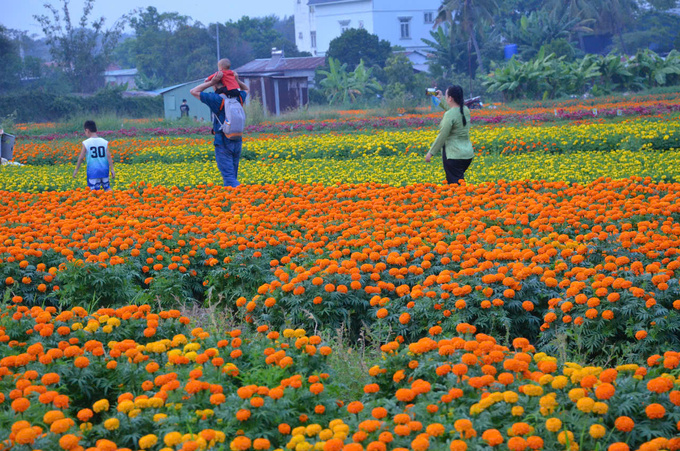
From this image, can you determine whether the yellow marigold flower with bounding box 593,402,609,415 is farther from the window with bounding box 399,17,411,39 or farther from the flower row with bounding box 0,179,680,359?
the window with bounding box 399,17,411,39

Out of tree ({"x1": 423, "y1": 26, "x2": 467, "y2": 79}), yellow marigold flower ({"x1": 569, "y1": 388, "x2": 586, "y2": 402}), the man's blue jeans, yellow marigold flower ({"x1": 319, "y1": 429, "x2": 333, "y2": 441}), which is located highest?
tree ({"x1": 423, "y1": 26, "x2": 467, "y2": 79})

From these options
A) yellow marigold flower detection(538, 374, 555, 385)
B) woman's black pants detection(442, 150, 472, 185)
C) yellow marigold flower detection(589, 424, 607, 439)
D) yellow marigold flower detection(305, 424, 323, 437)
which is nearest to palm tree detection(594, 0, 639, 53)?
woman's black pants detection(442, 150, 472, 185)

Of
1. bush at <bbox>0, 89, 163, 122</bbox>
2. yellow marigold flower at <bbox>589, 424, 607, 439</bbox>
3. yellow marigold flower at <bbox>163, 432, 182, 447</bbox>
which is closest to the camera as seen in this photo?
yellow marigold flower at <bbox>589, 424, 607, 439</bbox>

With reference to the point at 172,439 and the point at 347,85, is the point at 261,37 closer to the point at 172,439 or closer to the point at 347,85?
the point at 347,85

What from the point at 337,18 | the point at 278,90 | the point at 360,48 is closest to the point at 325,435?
the point at 278,90

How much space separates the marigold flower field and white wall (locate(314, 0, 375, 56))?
57062 millimetres

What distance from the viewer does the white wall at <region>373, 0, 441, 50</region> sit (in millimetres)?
63625

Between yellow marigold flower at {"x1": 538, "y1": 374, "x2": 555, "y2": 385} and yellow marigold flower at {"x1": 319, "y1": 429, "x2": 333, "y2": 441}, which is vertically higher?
yellow marigold flower at {"x1": 538, "y1": 374, "x2": 555, "y2": 385}

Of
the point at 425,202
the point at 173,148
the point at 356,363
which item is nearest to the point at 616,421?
the point at 356,363

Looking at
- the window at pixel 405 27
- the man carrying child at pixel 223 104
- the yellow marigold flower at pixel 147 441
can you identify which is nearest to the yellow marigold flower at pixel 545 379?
the yellow marigold flower at pixel 147 441

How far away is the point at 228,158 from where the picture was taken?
9.40m

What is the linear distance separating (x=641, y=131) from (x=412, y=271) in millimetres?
10353

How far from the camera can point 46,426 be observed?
305 cm

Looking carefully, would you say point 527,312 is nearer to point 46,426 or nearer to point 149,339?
point 149,339
